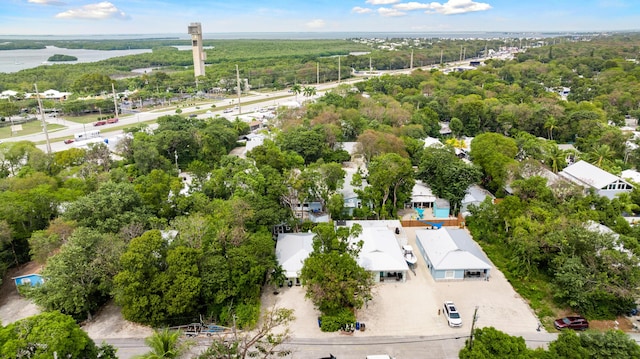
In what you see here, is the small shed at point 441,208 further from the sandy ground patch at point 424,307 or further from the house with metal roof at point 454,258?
the sandy ground patch at point 424,307

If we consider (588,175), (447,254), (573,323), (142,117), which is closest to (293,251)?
(447,254)

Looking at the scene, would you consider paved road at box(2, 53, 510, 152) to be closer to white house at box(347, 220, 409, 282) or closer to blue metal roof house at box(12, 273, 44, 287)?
blue metal roof house at box(12, 273, 44, 287)

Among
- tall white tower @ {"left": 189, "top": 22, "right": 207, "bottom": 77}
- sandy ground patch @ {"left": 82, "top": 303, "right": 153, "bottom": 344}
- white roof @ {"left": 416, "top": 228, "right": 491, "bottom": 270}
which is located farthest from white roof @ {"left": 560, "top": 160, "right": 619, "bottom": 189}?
tall white tower @ {"left": 189, "top": 22, "right": 207, "bottom": 77}

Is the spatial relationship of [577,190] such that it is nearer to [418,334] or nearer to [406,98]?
[418,334]

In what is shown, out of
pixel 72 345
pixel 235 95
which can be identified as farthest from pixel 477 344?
pixel 235 95

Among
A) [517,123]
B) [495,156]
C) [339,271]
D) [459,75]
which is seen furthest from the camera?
[459,75]

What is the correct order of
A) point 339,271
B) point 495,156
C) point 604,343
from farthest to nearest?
1. point 495,156
2. point 339,271
3. point 604,343
